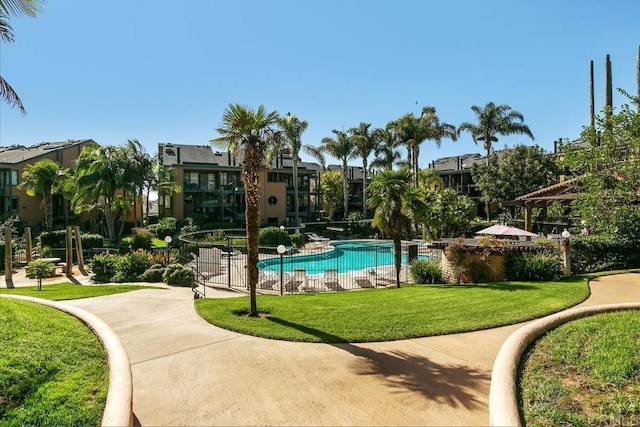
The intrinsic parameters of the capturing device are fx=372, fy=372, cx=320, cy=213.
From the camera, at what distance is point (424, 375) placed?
5637 millimetres

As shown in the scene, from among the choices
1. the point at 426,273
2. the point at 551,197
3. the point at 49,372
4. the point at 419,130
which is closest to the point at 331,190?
the point at 419,130

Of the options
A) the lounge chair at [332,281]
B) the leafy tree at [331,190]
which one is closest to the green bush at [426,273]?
the lounge chair at [332,281]

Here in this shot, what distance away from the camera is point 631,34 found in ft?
62.7

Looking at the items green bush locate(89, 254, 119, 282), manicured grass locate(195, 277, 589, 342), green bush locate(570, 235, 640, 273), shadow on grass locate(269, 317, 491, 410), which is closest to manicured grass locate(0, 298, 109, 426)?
manicured grass locate(195, 277, 589, 342)

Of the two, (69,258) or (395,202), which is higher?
(395,202)

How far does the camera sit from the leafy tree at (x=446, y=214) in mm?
28781

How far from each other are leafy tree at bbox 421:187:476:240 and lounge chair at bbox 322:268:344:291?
13.1 metres

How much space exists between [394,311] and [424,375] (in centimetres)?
363

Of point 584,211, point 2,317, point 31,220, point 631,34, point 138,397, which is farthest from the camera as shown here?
point 31,220

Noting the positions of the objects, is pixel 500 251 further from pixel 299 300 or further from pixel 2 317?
pixel 2 317

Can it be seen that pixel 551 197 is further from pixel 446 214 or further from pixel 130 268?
pixel 130 268

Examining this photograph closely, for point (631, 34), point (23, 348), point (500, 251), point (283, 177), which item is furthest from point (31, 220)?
point (631, 34)

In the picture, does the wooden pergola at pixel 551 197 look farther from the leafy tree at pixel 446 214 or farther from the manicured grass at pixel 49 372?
the manicured grass at pixel 49 372

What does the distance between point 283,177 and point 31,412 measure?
4307 centimetres
